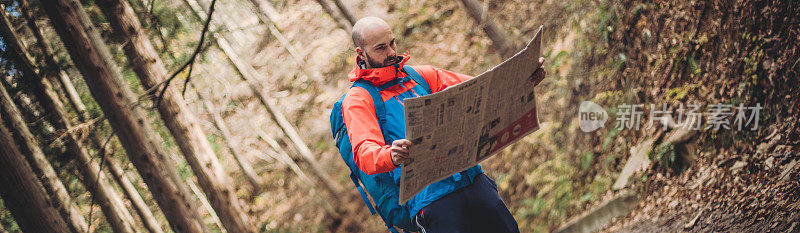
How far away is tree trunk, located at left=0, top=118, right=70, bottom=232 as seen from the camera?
435 centimetres

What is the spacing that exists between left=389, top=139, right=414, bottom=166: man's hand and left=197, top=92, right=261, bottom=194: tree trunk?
8860 millimetres

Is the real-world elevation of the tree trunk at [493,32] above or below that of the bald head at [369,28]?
below

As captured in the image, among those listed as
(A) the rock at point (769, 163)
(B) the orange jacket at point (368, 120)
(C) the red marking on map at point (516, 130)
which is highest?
(B) the orange jacket at point (368, 120)

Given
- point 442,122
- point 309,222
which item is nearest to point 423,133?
point 442,122

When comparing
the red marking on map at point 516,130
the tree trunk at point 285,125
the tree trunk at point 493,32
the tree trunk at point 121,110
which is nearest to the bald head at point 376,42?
the red marking on map at point 516,130

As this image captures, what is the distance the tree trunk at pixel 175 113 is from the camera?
16.3 feet

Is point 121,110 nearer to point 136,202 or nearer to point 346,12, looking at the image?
point 346,12

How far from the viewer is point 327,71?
1194cm

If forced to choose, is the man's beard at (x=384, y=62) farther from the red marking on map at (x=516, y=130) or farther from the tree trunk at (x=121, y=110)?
the tree trunk at (x=121, y=110)

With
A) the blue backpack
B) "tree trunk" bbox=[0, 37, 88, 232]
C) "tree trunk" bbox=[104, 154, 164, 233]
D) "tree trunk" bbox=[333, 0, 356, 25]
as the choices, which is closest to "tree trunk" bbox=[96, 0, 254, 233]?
"tree trunk" bbox=[0, 37, 88, 232]

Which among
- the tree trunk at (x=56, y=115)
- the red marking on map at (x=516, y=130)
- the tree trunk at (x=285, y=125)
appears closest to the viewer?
the red marking on map at (x=516, y=130)

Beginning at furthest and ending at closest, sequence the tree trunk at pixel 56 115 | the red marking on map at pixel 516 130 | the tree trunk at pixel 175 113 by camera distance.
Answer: the tree trunk at pixel 56 115 < the tree trunk at pixel 175 113 < the red marking on map at pixel 516 130

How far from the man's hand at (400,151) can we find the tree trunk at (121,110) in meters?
3.64

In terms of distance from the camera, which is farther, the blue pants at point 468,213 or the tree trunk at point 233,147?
the tree trunk at point 233,147
